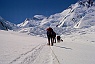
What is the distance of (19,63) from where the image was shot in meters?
6.04

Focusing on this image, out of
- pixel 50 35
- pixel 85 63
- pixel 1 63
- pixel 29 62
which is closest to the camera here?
pixel 1 63

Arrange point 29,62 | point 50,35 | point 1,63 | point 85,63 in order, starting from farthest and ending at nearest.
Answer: point 50,35, point 85,63, point 29,62, point 1,63

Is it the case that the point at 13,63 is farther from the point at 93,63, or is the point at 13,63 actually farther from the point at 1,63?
the point at 93,63

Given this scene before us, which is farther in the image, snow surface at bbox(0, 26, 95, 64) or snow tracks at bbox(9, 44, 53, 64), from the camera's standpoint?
snow surface at bbox(0, 26, 95, 64)

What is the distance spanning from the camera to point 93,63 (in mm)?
6797

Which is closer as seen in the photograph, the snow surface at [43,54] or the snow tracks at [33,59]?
the snow tracks at [33,59]

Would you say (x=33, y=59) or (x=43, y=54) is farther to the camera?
(x=43, y=54)

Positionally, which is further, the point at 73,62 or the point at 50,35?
the point at 50,35

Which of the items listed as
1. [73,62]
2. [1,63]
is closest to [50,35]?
[73,62]

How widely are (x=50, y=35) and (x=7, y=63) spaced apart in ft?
37.3

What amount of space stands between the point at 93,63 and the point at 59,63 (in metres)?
1.40

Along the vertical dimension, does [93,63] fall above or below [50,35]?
below

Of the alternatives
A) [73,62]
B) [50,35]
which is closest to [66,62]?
[73,62]

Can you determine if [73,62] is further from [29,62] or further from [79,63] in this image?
[29,62]
